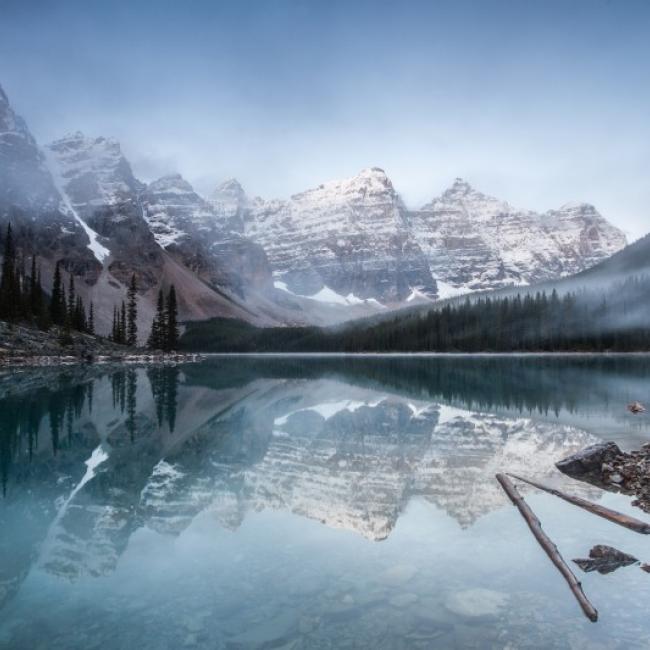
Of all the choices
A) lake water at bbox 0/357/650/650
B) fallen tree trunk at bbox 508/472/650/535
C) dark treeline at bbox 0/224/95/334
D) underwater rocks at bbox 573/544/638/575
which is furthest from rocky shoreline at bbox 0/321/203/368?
underwater rocks at bbox 573/544/638/575

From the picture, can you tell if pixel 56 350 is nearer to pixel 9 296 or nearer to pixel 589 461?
pixel 9 296

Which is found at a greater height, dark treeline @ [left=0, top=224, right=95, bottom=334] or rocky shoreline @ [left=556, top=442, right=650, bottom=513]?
dark treeline @ [left=0, top=224, right=95, bottom=334]

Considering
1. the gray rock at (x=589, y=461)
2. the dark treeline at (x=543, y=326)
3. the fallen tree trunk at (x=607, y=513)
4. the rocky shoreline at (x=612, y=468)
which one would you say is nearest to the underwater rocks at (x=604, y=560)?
the fallen tree trunk at (x=607, y=513)

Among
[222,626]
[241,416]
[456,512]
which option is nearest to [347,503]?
[456,512]

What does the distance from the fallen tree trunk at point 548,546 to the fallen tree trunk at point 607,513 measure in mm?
1154

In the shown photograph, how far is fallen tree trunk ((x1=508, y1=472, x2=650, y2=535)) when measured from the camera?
42.5ft

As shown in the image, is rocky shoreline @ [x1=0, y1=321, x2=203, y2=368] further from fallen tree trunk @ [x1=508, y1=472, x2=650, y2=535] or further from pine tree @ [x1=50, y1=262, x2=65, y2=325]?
fallen tree trunk @ [x1=508, y1=472, x2=650, y2=535]

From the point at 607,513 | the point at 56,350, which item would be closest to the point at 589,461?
the point at 607,513

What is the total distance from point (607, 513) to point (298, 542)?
7546mm

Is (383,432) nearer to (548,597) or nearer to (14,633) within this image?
(548,597)

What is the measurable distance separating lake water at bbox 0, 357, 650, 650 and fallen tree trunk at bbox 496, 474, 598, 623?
161 mm

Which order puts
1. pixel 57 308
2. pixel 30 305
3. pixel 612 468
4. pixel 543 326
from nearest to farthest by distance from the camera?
pixel 612 468 < pixel 30 305 < pixel 57 308 < pixel 543 326

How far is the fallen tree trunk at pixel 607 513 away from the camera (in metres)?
13.0

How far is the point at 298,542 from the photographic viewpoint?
1231 centimetres
